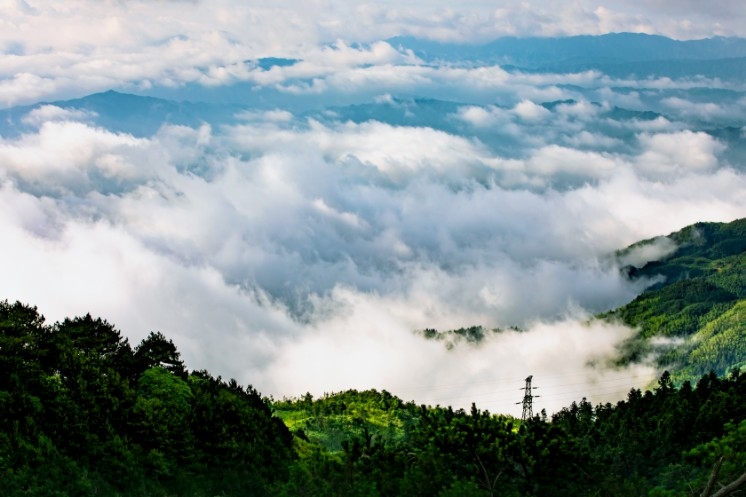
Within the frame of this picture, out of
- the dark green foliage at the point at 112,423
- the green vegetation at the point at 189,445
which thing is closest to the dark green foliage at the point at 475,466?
the green vegetation at the point at 189,445

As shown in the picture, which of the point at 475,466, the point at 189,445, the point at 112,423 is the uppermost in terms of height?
the point at 112,423

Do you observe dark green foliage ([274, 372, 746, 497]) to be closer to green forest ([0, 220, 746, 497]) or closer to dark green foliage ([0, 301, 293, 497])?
green forest ([0, 220, 746, 497])

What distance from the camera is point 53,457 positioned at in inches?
1495

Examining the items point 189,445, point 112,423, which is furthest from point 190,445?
point 112,423

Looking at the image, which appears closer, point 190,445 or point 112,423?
point 112,423

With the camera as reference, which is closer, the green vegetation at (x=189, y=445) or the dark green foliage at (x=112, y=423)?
the green vegetation at (x=189, y=445)

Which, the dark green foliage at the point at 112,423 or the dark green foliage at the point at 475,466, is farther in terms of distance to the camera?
the dark green foliage at the point at 112,423

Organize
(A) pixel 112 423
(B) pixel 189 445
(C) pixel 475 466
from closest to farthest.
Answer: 1. (C) pixel 475 466
2. (A) pixel 112 423
3. (B) pixel 189 445

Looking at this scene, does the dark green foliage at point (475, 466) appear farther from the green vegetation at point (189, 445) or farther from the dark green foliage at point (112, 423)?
the dark green foliage at point (112, 423)

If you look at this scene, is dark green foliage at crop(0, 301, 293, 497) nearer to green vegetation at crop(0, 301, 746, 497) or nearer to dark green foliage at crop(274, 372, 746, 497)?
green vegetation at crop(0, 301, 746, 497)

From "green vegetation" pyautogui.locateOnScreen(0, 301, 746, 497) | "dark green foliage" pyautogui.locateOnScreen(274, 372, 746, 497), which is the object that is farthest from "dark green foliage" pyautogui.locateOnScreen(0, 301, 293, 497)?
"dark green foliage" pyautogui.locateOnScreen(274, 372, 746, 497)

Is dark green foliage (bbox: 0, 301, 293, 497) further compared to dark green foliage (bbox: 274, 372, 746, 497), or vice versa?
dark green foliage (bbox: 0, 301, 293, 497)

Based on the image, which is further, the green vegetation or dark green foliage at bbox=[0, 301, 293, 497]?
dark green foliage at bbox=[0, 301, 293, 497]

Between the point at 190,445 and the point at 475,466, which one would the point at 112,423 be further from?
the point at 475,466
